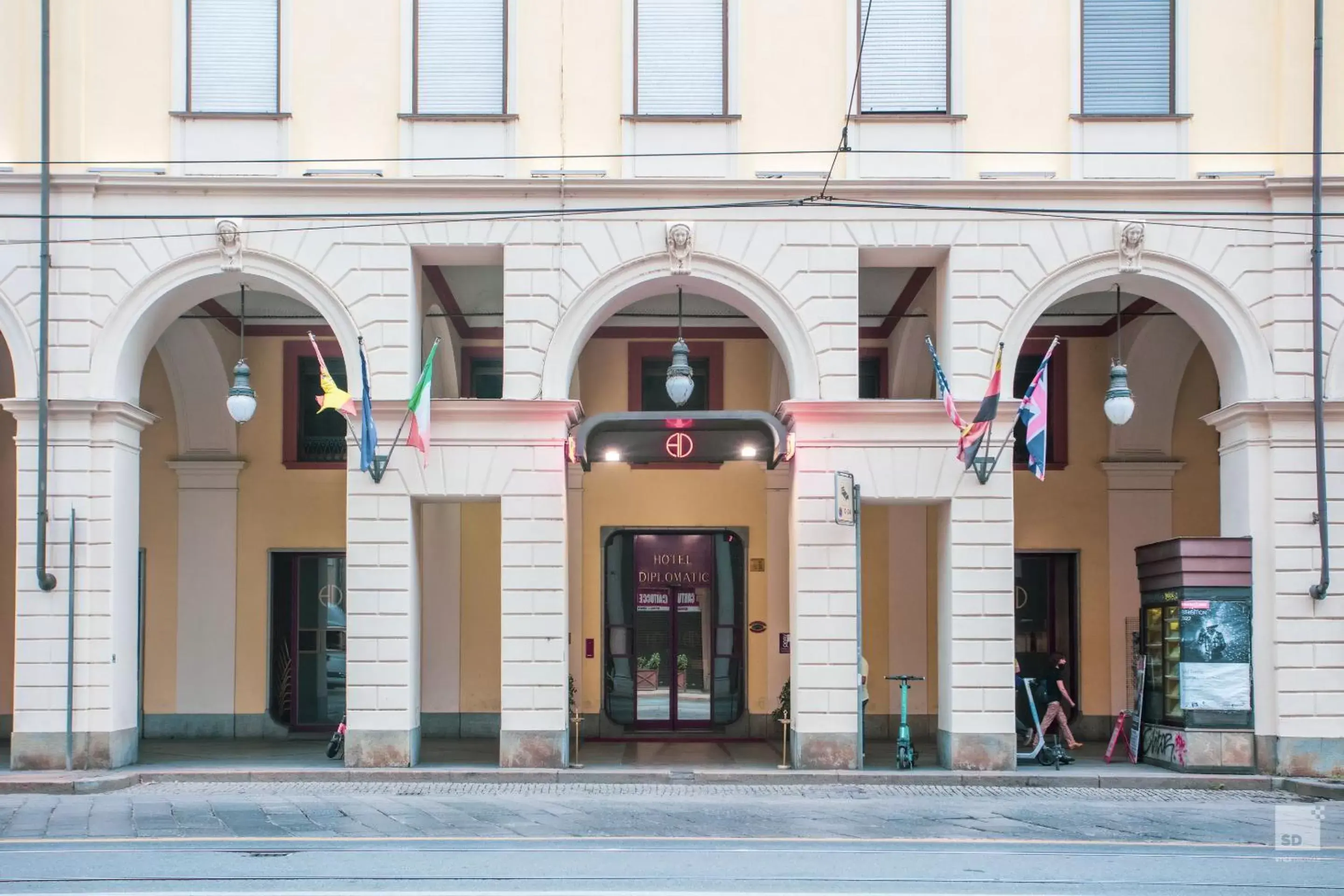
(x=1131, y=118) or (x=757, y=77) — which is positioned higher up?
(x=757, y=77)

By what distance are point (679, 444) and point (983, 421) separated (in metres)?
4.06

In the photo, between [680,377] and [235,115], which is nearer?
[680,377]

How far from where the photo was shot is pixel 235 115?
57.8 feet

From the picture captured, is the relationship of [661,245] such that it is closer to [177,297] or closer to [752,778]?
[177,297]

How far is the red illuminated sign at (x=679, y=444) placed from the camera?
1844cm

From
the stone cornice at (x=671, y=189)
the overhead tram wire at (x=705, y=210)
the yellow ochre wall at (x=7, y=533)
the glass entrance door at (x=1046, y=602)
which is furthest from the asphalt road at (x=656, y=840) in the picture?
the stone cornice at (x=671, y=189)

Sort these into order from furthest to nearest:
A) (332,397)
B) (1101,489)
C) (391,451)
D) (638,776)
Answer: (1101,489) < (638,776) < (391,451) < (332,397)

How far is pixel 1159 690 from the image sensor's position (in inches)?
722

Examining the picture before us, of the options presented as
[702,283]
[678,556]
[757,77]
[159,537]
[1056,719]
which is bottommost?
[1056,719]

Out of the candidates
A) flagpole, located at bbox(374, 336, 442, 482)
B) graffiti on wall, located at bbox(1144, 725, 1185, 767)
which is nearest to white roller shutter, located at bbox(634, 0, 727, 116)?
flagpole, located at bbox(374, 336, 442, 482)

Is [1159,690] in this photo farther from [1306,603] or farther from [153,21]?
[153,21]

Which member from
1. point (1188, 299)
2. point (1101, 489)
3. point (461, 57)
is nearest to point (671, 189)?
point (461, 57)

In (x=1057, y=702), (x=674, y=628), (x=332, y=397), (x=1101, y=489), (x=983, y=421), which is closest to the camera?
(x=332, y=397)

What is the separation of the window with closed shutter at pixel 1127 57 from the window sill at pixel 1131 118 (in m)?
0.15
